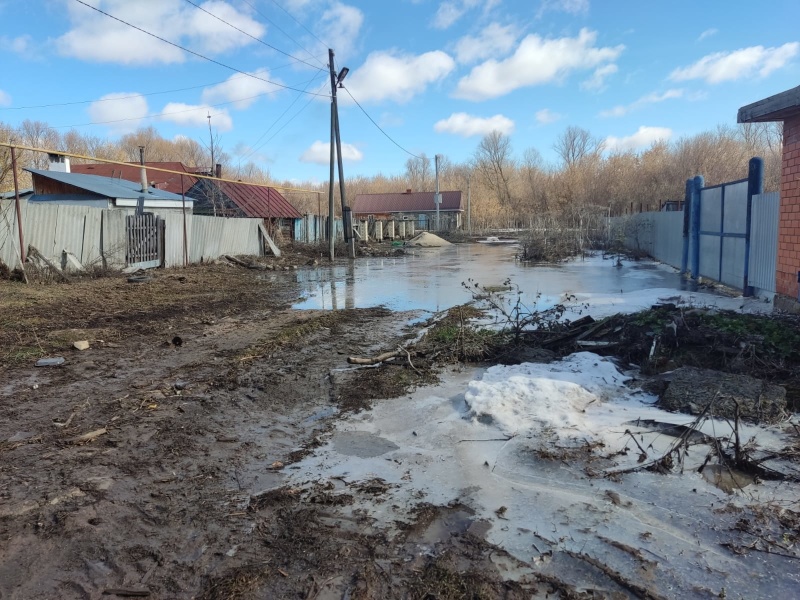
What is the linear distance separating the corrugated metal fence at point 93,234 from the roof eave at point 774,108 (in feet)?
47.9

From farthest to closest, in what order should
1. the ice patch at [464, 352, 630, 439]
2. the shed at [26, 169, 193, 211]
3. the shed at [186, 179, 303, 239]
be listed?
the shed at [186, 179, 303, 239], the shed at [26, 169, 193, 211], the ice patch at [464, 352, 630, 439]

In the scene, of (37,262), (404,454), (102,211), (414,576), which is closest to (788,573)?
(414,576)

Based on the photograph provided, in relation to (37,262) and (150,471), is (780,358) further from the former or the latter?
(37,262)

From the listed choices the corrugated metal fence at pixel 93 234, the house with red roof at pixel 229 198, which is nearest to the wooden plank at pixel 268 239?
the corrugated metal fence at pixel 93 234

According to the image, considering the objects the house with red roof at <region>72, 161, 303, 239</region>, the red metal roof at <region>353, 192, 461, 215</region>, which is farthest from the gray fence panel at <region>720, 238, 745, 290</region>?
the red metal roof at <region>353, 192, 461, 215</region>

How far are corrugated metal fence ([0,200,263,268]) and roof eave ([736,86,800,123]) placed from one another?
14.6m

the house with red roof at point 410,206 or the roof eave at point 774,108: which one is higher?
the house with red roof at point 410,206

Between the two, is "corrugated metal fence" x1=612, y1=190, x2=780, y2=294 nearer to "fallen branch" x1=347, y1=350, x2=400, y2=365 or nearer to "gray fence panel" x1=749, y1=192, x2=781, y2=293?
"gray fence panel" x1=749, y1=192, x2=781, y2=293

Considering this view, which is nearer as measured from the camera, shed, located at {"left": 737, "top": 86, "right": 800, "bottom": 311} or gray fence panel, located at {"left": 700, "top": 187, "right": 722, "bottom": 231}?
shed, located at {"left": 737, "top": 86, "right": 800, "bottom": 311}

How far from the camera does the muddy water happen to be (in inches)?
450

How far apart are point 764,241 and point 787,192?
1.44m

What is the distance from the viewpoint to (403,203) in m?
63.4

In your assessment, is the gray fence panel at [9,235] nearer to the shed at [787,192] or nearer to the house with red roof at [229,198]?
the house with red roof at [229,198]

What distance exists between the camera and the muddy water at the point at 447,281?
1144 cm
